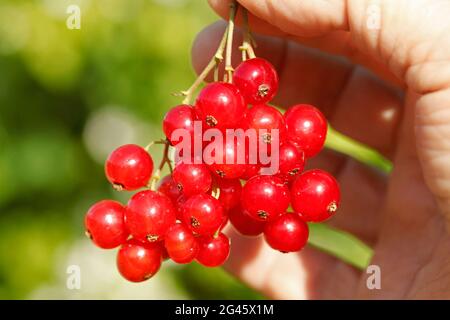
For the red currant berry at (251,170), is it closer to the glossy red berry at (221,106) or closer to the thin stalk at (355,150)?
the glossy red berry at (221,106)

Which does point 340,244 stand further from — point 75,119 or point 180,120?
point 180,120

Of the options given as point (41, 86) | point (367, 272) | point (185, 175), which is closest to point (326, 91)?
point (367, 272)

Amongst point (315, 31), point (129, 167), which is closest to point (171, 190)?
point (129, 167)

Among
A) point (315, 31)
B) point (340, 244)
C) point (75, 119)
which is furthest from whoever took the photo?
point (75, 119)

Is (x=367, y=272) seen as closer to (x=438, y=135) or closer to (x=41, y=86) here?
(x=438, y=135)

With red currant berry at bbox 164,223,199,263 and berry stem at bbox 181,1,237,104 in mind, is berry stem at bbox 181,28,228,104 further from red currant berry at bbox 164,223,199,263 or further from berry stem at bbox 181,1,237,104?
red currant berry at bbox 164,223,199,263

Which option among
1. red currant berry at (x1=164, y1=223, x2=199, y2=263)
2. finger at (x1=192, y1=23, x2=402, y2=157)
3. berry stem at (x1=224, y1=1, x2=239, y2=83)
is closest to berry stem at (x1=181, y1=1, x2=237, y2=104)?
berry stem at (x1=224, y1=1, x2=239, y2=83)

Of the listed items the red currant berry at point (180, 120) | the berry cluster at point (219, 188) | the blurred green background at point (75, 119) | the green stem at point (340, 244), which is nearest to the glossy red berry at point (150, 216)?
the berry cluster at point (219, 188)
